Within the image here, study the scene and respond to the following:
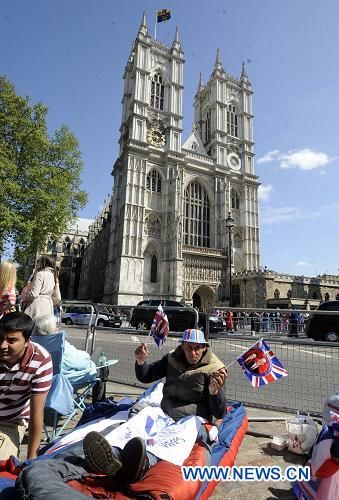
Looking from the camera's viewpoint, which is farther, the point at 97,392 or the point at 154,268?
the point at 154,268

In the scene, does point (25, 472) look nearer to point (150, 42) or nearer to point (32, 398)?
point (32, 398)

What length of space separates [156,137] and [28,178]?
19772 mm

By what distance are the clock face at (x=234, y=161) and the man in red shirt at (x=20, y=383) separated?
38.2 metres

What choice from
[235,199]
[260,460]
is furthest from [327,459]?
[235,199]

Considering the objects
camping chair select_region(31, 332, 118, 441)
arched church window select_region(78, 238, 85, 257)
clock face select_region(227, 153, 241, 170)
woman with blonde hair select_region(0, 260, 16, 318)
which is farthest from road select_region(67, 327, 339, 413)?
arched church window select_region(78, 238, 85, 257)

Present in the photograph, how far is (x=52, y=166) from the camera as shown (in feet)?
59.3

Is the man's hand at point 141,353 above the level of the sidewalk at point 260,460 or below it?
above

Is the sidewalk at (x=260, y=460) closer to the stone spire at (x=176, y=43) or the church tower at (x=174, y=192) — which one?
the church tower at (x=174, y=192)

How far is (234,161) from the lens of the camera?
38469 millimetres

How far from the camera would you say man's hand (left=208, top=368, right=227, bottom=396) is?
2.63 meters

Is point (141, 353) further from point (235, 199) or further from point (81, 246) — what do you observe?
point (81, 246)

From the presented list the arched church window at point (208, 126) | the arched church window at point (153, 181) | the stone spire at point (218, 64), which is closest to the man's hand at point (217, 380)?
the arched church window at point (153, 181)

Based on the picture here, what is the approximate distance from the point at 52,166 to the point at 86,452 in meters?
18.3

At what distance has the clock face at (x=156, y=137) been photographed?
3369 cm
